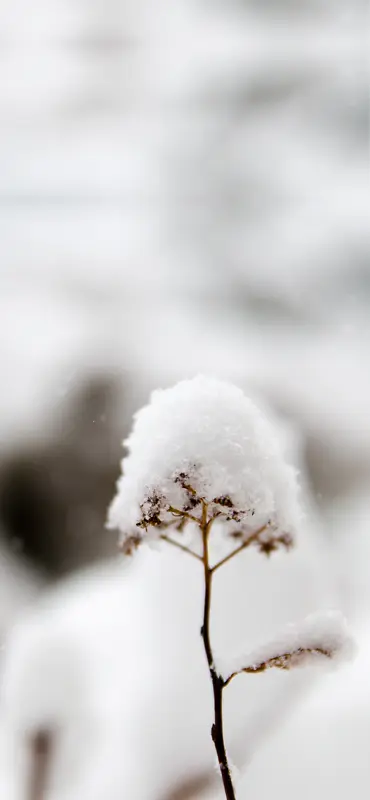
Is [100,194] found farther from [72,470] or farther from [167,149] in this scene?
[72,470]

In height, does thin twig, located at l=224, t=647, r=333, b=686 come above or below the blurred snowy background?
below

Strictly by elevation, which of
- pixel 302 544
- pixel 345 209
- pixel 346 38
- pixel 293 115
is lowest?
pixel 302 544

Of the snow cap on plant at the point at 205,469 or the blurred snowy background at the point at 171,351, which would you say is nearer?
the snow cap on plant at the point at 205,469

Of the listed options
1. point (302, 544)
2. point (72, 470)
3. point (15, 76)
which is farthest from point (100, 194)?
point (302, 544)

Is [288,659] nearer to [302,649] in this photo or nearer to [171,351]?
[302,649]

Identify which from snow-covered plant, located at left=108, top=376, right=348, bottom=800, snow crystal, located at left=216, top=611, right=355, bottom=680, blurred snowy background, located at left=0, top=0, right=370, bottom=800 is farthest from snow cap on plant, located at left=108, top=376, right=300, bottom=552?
blurred snowy background, located at left=0, top=0, right=370, bottom=800

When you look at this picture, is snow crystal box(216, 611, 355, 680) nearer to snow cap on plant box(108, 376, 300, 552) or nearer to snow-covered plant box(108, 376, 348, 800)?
snow-covered plant box(108, 376, 348, 800)

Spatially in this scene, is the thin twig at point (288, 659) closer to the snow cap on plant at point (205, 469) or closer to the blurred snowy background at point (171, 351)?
the snow cap on plant at point (205, 469)

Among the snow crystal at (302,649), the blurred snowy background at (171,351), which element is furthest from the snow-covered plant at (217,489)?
the blurred snowy background at (171,351)
